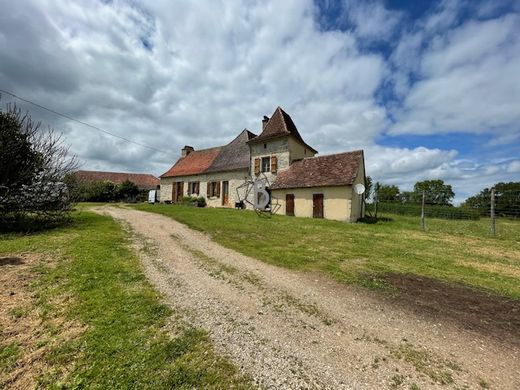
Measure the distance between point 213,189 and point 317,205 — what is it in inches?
452

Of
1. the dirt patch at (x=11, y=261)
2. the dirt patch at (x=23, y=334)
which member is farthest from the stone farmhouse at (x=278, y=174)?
the dirt patch at (x=23, y=334)

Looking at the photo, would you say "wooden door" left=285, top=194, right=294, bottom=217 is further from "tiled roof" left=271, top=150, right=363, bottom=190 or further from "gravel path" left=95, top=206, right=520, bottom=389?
"gravel path" left=95, top=206, right=520, bottom=389

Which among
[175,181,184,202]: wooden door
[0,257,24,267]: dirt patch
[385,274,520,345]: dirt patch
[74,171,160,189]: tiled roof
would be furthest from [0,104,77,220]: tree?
[74,171,160,189]: tiled roof

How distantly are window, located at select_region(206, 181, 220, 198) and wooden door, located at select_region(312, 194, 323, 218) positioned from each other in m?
10.4

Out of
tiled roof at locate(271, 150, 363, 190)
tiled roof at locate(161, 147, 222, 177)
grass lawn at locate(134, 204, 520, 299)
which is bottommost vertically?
grass lawn at locate(134, 204, 520, 299)

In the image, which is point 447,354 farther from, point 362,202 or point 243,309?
point 362,202

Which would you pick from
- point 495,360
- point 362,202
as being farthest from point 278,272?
point 362,202

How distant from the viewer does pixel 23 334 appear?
2916mm

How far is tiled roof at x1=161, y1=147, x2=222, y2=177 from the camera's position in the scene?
87.2ft

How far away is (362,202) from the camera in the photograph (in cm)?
1853

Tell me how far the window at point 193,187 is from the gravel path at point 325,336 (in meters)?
21.5

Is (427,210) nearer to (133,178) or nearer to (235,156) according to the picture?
(235,156)

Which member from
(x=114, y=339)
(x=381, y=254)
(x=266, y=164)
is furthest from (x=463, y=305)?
(x=266, y=164)

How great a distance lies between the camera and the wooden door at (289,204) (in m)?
18.3
